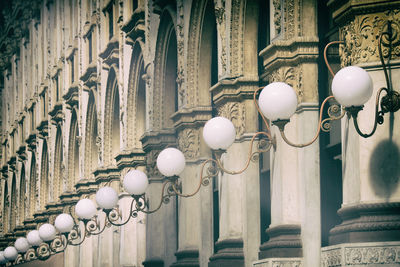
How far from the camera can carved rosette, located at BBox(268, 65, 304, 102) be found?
14266 mm

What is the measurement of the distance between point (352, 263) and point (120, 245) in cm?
1675

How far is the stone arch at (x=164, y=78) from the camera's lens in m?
23.1

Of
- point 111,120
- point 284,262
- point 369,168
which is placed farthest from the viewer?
point 111,120

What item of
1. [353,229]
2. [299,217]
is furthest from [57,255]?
[353,229]

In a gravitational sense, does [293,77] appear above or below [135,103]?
below

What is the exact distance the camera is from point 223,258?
686 inches

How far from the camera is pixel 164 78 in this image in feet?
76.5

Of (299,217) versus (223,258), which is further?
(223,258)

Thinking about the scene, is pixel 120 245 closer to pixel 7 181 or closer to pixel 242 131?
pixel 242 131

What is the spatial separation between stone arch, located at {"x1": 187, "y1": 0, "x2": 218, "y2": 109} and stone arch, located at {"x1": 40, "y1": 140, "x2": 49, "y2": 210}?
83.9 feet

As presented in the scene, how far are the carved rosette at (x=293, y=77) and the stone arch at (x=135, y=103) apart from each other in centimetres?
1207

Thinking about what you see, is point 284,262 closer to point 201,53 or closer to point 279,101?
point 279,101

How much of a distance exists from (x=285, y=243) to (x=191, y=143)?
6.46m

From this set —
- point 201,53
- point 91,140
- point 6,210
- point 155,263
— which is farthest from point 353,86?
point 6,210
